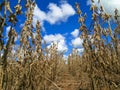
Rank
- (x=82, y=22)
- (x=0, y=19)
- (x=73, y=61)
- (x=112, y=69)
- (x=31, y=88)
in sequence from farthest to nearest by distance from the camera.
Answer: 1. (x=73, y=61)
2. (x=82, y=22)
3. (x=112, y=69)
4. (x=31, y=88)
5. (x=0, y=19)

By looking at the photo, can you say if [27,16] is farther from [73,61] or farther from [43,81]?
[73,61]

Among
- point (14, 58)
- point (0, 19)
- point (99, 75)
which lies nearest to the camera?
point (0, 19)

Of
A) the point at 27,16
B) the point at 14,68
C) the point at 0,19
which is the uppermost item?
the point at 27,16

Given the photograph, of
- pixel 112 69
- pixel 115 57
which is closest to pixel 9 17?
pixel 112 69

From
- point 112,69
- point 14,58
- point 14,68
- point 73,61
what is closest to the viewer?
point 14,68

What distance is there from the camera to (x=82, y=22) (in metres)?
9.74

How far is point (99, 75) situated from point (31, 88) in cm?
222

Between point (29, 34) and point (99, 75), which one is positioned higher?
point (29, 34)

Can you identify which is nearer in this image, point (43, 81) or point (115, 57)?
point (43, 81)

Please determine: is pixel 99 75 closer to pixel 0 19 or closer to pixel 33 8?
pixel 33 8

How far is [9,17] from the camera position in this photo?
471cm

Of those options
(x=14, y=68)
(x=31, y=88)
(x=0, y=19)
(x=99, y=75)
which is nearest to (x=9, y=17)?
(x=0, y=19)

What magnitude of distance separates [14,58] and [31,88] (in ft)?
3.56

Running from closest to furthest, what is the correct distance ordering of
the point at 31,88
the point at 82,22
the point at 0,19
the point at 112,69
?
1. the point at 0,19
2. the point at 31,88
3. the point at 112,69
4. the point at 82,22
